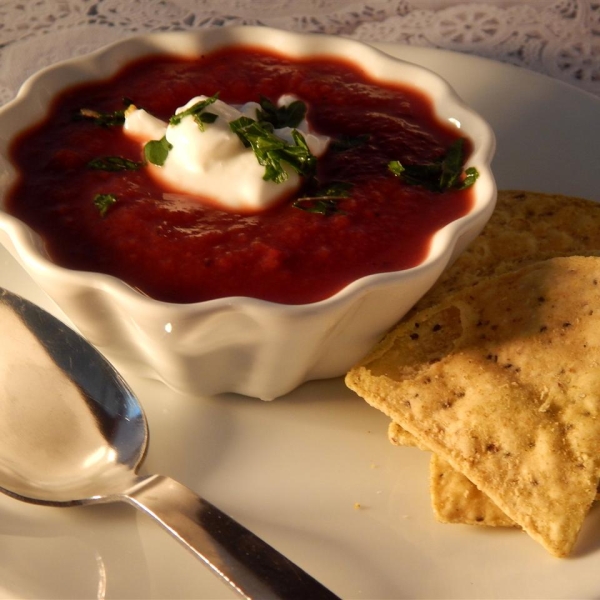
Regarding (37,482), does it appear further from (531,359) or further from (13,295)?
(531,359)

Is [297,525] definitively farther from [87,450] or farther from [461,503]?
[87,450]


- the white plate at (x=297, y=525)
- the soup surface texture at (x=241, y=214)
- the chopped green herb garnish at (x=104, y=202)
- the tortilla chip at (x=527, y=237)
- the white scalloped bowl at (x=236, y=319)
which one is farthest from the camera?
the tortilla chip at (x=527, y=237)

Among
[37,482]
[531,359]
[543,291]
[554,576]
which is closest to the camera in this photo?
[554,576]

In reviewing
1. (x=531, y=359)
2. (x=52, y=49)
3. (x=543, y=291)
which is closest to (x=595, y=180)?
(x=543, y=291)

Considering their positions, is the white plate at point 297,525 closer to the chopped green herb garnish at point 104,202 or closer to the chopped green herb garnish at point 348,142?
the chopped green herb garnish at point 104,202

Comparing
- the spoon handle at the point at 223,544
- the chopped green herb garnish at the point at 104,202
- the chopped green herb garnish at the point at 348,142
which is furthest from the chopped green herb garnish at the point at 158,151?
the spoon handle at the point at 223,544

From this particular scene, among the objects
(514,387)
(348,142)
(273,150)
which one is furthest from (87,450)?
(348,142)

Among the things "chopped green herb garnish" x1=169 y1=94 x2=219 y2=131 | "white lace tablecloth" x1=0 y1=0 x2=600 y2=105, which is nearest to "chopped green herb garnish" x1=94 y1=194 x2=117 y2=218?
"chopped green herb garnish" x1=169 y1=94 x2=219 y2=131
